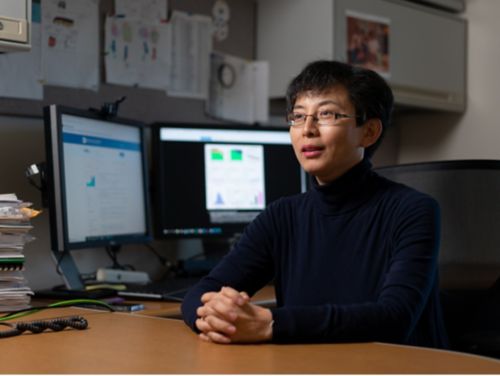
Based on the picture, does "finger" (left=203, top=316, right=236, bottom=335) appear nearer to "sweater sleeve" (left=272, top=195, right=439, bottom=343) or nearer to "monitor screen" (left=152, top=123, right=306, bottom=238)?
"sweater sleeve" (left=272, top=195, right=439, bottom=343)

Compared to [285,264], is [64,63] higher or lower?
higher

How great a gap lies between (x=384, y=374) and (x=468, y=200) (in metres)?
0.83

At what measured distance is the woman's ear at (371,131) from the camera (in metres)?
1.56

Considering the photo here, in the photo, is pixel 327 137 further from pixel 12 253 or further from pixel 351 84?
pixel 12 253

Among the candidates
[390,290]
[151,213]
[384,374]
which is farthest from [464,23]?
[384,374]

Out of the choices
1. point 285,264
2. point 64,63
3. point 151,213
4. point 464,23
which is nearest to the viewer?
point 285,264

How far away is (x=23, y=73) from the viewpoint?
6.89 ft

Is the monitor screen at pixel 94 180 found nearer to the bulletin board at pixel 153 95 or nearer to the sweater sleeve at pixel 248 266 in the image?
the bulletin board at pixel 153 95

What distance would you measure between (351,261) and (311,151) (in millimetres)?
214

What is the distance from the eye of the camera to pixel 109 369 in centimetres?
105

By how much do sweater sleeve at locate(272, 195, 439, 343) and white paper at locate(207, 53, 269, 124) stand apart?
4.23 feet

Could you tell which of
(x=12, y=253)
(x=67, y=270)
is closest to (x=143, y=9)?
(x=67, y=270)

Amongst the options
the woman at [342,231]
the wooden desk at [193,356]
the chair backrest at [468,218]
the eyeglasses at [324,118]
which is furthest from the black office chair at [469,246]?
the wooden desk at [193,356]

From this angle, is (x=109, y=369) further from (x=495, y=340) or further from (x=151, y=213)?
(x=151, y=213)
